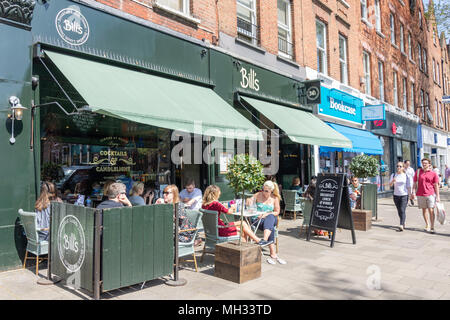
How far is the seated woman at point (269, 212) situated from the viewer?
221 inches

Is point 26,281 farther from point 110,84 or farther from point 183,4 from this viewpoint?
point 183,4

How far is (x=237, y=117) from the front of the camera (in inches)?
303

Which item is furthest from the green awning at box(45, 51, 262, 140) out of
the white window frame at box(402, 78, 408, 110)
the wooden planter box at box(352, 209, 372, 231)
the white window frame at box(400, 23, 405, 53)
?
the white window frame at box(400, 23, 405, 53)

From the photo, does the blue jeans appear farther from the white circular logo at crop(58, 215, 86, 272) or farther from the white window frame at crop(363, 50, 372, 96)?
the white window frame at crop(363, 50, 372, 96)

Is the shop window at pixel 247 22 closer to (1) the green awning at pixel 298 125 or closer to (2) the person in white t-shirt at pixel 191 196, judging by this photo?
(1) the green awning at pixel 298 125

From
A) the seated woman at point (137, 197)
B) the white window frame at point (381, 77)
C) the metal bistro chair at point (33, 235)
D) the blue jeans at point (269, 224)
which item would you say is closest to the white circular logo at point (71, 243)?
the metal bistro chair at point (33, 235)

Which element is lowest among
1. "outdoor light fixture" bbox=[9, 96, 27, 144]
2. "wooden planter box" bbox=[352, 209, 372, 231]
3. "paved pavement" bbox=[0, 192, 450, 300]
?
"paved pavement" bbox=[0, 192, 450, 300]

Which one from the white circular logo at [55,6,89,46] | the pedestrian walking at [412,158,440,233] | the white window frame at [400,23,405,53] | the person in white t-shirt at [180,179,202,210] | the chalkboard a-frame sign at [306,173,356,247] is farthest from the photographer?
the white window frame at [400,23,405,53]

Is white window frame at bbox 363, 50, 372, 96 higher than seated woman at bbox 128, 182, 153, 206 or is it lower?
higher

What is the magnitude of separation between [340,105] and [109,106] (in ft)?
35.7

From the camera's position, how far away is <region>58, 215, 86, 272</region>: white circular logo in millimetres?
3895

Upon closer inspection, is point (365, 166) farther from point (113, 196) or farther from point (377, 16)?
point (377, 16)

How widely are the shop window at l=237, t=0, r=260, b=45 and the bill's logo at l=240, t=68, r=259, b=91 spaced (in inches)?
45.8

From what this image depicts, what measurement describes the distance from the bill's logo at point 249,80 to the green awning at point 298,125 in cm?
38
